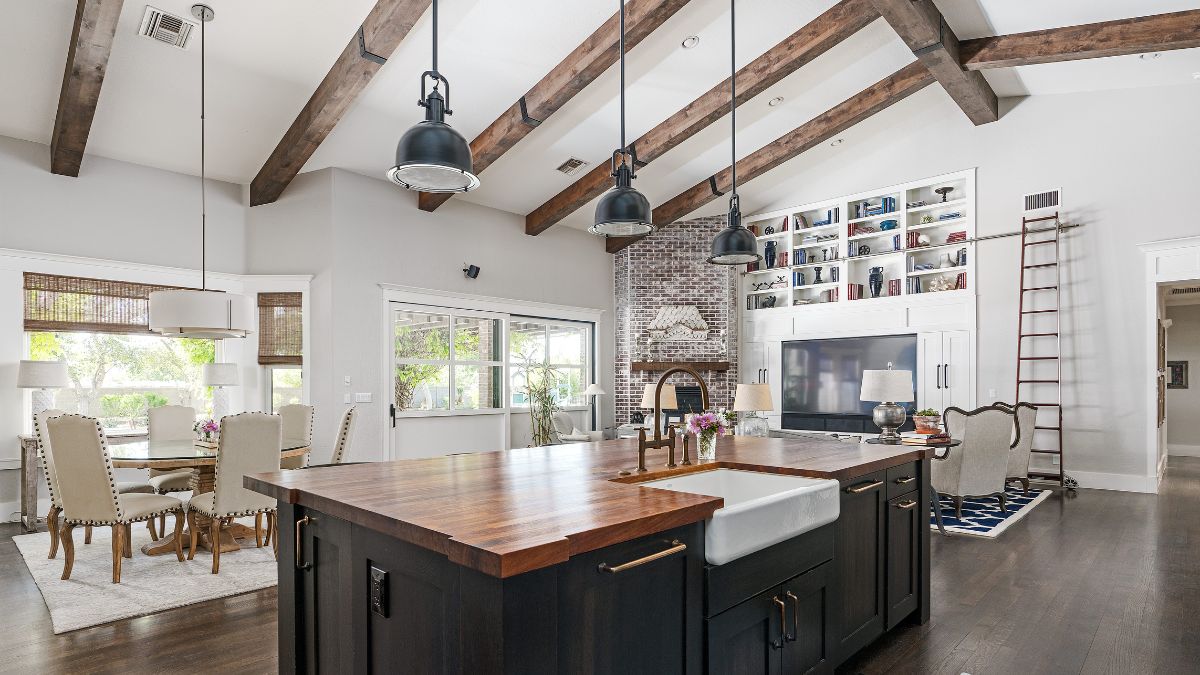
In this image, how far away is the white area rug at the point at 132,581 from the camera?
11.5 ft

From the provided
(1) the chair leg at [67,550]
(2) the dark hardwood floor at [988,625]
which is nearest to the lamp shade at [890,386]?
(2) the dark hardwood floor at [988,625]

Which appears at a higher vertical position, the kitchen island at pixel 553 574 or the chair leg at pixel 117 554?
the kitchen island at pixel 553 574

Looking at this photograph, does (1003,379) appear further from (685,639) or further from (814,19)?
(685,639)

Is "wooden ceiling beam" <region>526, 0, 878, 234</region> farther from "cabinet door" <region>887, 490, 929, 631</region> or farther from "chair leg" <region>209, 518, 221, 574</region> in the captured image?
"chair leg" <region>209, 518, 221, 574</region>

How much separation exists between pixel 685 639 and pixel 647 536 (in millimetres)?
336

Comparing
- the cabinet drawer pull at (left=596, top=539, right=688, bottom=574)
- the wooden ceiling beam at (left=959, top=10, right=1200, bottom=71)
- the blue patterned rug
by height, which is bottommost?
the blue patterned rug

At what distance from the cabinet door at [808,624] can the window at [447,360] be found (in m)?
5.87

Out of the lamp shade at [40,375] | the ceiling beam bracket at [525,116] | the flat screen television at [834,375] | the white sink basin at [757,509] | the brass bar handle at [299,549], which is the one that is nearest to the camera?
the white sink basin at [757,509]

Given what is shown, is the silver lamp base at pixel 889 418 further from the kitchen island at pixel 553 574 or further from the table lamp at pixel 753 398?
the kitchen island at pixel 553 574

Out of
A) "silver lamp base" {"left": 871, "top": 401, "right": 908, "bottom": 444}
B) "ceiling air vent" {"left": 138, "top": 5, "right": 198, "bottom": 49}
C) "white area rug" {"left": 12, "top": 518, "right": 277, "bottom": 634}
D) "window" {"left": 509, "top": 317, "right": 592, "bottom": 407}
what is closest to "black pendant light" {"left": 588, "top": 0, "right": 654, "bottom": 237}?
"white area rug" {"left": 12, "top": 518, "right": 277, "bottom": 634}

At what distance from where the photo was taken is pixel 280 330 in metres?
6.83

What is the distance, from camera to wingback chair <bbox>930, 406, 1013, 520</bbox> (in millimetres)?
5660

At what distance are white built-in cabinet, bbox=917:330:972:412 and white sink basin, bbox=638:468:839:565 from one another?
21.0 feet

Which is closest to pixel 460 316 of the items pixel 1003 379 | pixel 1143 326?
pixel 1003 379
